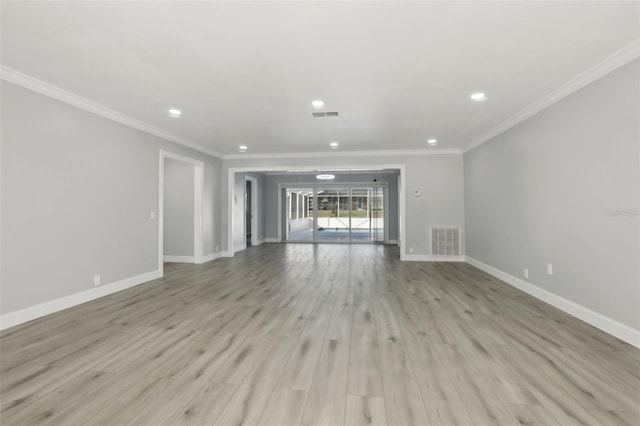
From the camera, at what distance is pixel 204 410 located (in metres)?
1.75

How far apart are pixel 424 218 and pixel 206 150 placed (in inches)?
205

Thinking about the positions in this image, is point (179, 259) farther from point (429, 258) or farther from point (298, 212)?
point (429, 258)

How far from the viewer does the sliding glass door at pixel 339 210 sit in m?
10.7

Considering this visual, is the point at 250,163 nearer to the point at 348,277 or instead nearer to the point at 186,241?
the point at 186,241

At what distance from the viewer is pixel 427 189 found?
22.7ft

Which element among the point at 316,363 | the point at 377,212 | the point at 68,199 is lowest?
the point at 316,363

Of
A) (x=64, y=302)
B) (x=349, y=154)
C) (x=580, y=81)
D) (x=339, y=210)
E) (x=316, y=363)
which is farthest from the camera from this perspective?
(x=339, y=210)

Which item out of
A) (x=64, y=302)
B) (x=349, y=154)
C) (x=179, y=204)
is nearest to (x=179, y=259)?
(x=179, y=204)

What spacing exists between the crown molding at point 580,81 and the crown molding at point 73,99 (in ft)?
18.5

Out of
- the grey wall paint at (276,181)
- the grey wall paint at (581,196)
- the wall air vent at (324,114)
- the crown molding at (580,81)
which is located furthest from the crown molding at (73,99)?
the grey wall paint at (581,196)

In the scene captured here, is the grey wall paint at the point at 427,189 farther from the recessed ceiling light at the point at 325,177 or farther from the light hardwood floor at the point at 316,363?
the recessed ceiling light at the point at 325,177

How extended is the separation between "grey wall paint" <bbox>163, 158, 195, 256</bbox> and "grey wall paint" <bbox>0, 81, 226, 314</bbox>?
1.55 meters

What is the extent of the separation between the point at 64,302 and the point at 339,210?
8.37 meters

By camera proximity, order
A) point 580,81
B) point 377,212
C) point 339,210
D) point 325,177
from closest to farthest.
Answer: point 580,81
point 325,177
point 377,212
point 339,210
